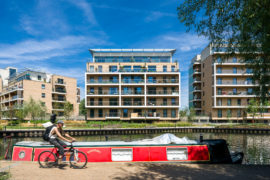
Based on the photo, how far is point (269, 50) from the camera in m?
7.15

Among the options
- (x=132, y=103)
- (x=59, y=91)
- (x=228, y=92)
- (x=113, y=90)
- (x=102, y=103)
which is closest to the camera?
(x=132, y=103)

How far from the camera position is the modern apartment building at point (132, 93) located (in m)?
44.9

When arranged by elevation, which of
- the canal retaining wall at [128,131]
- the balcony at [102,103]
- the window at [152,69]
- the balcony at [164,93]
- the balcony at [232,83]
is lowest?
the canal retaining wall at [128,131]

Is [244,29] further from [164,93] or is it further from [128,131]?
[164,93]

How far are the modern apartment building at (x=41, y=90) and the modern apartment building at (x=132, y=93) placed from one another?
17.7 metres

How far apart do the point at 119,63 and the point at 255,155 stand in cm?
3637

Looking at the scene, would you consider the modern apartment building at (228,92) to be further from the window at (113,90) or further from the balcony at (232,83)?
the window at (113,90)

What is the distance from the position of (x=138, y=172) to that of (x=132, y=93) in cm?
3773

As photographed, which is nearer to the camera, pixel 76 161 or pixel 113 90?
pixel 76 161

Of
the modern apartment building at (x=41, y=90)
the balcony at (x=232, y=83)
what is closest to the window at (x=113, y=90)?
the modern apartment building at (x=41, y=90)

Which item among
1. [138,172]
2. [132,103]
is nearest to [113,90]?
[132,103]

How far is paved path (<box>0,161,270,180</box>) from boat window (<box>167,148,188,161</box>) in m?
1.10

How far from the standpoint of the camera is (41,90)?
56.8 metres

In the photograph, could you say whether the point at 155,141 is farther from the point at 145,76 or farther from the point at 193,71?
the point at 193,71
